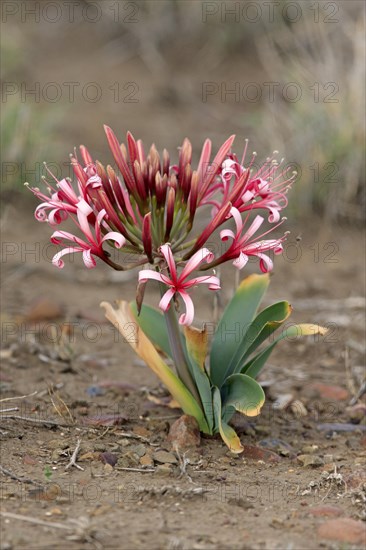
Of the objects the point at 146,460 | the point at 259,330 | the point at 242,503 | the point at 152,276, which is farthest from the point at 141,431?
the point at 152,276

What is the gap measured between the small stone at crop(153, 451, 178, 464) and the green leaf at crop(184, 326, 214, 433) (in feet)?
0.95

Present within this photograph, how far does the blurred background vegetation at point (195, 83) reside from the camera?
7.45 meters

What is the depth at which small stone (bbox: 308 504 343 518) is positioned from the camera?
338 centimetres

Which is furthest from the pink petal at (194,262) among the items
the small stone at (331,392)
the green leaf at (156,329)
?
the small stone at (331,392)

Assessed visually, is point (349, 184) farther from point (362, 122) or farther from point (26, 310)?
point (26, 310)

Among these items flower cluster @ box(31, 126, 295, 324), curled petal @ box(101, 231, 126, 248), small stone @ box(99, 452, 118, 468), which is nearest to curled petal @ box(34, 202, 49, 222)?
flower cluster @ box(31, 126, 295, 324)

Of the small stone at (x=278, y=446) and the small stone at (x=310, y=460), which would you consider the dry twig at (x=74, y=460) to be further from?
the small stone at (x=310, y=460)

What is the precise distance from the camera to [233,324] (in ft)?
14.0

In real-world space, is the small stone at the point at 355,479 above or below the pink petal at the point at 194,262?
below

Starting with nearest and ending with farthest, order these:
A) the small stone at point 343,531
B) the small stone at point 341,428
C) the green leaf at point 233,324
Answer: the small stone at point 343,531 → the green leaf at point 233,324 → the small stone at point 341,428

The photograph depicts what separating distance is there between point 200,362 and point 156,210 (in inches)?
27.5

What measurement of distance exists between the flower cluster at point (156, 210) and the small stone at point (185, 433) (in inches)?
27.9

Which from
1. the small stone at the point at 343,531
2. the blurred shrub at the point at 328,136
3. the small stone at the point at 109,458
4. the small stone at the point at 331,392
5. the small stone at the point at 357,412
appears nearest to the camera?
the small stone at the point at 343,531

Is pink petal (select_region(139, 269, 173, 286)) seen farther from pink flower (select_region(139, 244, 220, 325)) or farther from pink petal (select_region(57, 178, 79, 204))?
pink petal (select_region(57, 178, 79, 204))
